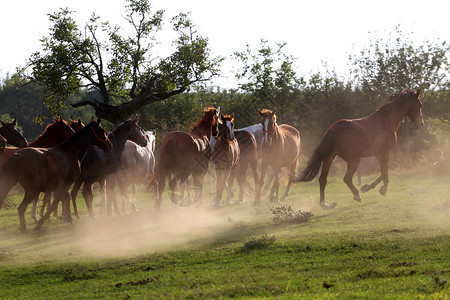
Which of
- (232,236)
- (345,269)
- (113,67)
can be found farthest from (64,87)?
(345,269)

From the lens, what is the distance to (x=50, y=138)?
1547cm

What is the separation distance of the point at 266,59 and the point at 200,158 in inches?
1325

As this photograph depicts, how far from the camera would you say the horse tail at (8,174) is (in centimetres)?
1206

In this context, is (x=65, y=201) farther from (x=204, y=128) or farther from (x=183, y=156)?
(x=204, y=128)

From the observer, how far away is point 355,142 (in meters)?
15.7

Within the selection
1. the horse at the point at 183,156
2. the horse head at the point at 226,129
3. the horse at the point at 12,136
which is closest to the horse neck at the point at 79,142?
the horse at the point at 183,156

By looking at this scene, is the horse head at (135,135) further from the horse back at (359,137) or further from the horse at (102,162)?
the horse back at (359,137)

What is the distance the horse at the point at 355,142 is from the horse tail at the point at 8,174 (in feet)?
25.2

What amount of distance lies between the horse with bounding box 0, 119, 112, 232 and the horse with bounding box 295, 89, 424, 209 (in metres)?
5.93

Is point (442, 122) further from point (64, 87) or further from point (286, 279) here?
point (286, 279)

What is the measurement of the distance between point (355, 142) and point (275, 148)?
131 inches

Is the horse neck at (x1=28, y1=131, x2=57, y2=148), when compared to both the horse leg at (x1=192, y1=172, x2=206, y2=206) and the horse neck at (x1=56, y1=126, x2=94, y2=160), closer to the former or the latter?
the horse neck at (x1=56, y1=126, x2=94, y2=160)

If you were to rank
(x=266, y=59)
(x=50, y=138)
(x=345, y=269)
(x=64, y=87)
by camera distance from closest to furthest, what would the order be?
(x=345, y=269) < (x=50, y=138) < (x=64, y=87) < (x=266, y=59)

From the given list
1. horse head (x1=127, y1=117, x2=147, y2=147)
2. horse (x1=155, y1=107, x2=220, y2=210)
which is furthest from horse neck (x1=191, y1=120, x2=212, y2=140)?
horse head (x1=127, y1=117, x2=147, y2=147)
